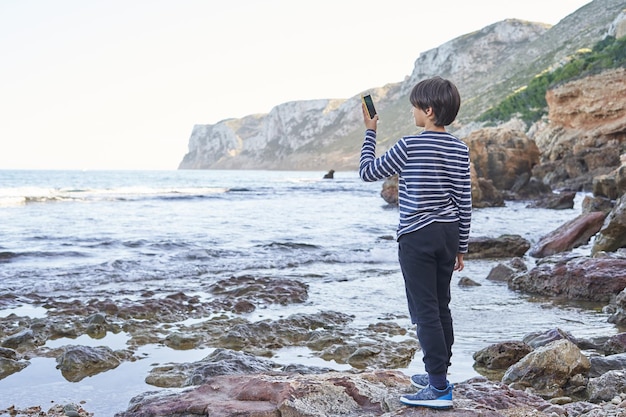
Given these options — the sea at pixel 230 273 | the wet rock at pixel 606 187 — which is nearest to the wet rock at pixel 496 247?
the sea at pixel 230 273

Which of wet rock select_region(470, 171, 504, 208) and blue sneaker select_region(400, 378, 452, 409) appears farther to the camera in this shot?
wet rock select_region(470, 171, 504, 208)

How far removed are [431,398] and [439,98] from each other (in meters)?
1.52

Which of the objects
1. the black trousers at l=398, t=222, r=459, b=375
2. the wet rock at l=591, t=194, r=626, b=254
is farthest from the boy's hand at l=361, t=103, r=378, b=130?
the wet rock at l=591, t=194, r=626, b=254

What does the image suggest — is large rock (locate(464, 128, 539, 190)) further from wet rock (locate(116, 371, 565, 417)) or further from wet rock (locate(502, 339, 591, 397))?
wet rock (locate(116, 371, 565, 417))

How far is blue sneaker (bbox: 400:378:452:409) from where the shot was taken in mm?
2957

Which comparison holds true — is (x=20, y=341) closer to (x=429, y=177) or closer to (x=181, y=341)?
(x=181, y=341)

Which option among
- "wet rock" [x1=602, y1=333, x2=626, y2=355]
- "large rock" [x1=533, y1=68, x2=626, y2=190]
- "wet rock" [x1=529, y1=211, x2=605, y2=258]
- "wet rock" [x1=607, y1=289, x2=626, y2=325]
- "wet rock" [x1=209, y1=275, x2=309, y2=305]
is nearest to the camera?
"wet rock" [x1=602, y1=333, x2=626, y2=355]

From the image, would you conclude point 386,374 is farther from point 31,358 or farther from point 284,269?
point 284,269

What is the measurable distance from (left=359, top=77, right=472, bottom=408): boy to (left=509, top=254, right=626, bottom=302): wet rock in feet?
17.0

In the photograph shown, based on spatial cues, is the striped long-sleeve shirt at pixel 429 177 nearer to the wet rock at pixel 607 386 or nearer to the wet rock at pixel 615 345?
the wet rock at pixel 607 386

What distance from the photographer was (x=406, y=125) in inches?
5394

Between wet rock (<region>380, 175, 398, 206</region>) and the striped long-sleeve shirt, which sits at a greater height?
the striped long-sleeve shirt

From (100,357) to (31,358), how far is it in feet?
2.15

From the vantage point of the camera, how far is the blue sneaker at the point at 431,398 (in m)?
2.96
